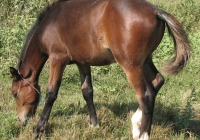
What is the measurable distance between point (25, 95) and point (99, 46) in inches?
52.8

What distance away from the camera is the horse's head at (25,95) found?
16.9ft

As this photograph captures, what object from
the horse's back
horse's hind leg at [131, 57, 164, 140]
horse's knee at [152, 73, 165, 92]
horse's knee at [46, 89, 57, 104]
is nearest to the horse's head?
horse's knee at [46, 89, 57, 104]

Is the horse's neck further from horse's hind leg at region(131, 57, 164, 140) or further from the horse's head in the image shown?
horse's hind leg at region(131, 57, 164, 140)

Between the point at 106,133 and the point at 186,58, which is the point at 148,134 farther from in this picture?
the point at 186,58

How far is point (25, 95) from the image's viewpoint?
16.9 feet

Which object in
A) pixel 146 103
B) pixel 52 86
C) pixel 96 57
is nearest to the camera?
pixel 146 103

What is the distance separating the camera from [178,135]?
15.9ft

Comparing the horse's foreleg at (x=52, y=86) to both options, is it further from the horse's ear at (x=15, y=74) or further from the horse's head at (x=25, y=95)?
the horse's ear at (x=15, y=74)

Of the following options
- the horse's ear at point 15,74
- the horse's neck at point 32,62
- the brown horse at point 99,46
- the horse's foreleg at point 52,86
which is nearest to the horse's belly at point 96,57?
the brown horse at point 99,46

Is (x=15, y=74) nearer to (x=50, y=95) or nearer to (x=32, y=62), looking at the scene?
(x=32, y=62)

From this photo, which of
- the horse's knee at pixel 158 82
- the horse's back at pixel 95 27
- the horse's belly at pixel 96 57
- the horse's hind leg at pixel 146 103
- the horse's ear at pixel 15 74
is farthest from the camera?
the horse's ear at pixel 15 74

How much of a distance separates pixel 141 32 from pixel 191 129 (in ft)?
5.74

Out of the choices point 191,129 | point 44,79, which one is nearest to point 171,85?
point 191,129

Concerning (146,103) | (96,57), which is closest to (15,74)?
(96,57)
